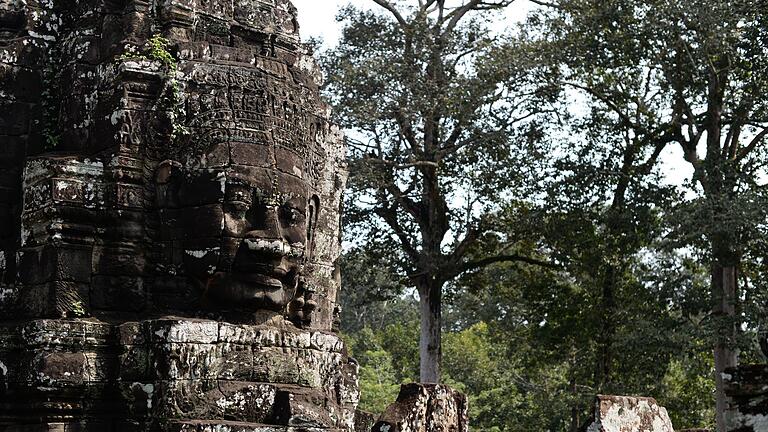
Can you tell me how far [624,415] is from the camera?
5703mm

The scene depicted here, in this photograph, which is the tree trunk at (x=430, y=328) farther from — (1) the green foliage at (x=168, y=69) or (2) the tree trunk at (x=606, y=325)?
(1) the green foliage at (x=168, y=69)

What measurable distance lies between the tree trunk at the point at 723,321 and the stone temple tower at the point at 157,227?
34.8ft

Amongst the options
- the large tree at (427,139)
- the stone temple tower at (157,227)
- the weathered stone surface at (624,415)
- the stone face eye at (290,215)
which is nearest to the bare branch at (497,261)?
the large tree at (427,139)

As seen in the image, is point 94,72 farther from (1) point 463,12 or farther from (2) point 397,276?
(1) point 463,12

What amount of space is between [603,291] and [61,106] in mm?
13308

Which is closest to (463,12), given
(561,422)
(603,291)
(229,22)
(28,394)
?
(603,291)

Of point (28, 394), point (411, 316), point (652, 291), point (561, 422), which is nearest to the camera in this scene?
point (28, 394)

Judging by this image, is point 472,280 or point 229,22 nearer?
point 229,22

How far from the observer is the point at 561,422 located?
70.1 feet

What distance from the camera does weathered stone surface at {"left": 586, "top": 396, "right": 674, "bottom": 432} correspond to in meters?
5.65

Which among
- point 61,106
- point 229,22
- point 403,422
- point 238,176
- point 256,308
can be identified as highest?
point 229,22

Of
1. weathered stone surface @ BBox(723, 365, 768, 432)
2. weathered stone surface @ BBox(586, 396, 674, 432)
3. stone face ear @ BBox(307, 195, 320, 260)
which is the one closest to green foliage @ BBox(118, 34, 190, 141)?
stone face ear @ BBox(307, 195, 320, 260)

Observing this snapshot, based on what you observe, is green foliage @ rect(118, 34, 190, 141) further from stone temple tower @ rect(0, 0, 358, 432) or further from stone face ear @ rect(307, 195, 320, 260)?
stone face ear @ rect(307, 195, 320, 260)

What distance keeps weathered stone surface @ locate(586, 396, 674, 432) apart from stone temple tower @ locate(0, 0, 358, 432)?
1.31 meters
